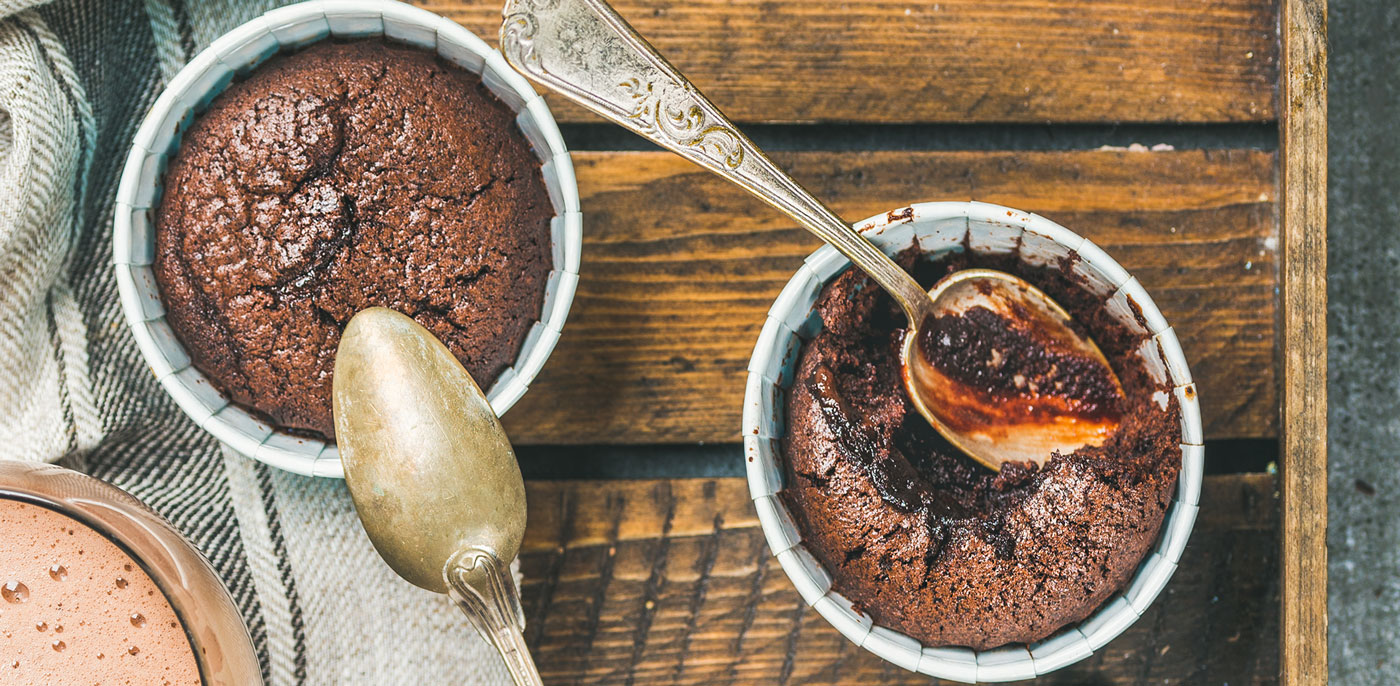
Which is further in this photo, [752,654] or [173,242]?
[752,654]

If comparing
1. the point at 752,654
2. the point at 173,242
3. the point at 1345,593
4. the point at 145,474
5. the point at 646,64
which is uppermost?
the point at 646,64

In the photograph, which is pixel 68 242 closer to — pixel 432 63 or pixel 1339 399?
pixel 432 63

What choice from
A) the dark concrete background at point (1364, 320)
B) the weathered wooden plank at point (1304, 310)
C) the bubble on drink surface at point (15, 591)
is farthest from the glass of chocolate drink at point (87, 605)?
the dark concrete background at point (1364, 320)

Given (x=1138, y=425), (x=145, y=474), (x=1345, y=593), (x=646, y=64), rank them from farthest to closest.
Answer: (x=1345, y=593), (x=145, y=474), (x=1138, y=425), (x=646, y=64)

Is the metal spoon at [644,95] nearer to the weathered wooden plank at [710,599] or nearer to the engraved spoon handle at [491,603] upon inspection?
the weathered wooden plank at [710,599]

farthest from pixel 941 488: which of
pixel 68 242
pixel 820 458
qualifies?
pixel 68 242

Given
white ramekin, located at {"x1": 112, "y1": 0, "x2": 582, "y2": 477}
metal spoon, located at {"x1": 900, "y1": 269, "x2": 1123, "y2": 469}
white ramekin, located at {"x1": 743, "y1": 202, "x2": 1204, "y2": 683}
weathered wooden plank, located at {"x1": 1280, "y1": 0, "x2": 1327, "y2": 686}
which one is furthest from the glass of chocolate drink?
weathered wooden plank, located at {"x1": 1280, "y1": 0, "x2": 1327, "y2": 686}

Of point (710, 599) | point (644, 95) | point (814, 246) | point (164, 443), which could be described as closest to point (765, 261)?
point (814, 246)

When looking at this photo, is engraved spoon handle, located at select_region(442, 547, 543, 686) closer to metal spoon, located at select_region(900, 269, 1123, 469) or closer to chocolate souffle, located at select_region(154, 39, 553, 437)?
chocolate souffle, located at select_region(154, 39, 553, 437)

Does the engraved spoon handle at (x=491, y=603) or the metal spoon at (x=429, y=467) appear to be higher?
the metal spoon at (x=429, y=467)
